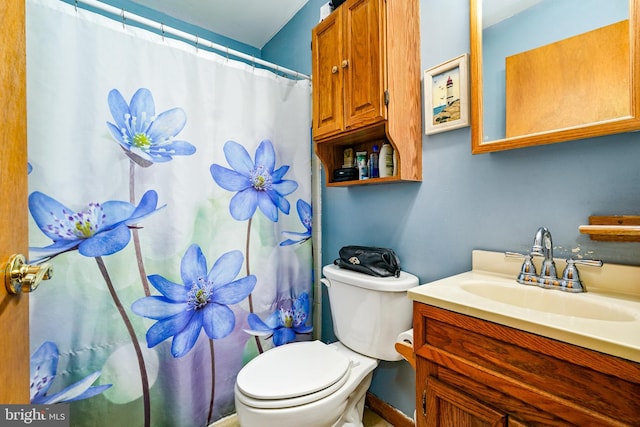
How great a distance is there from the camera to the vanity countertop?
559 millimetres

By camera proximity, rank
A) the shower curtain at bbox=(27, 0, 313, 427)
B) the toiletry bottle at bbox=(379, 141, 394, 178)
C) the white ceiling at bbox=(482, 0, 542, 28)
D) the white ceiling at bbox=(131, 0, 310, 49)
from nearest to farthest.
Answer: the white ceiling at bbox=(482, 0, 542, 28), the shower curtain at bbox=(27, 0, 313, 427), the toiletry bottle at bbox=(379, 141, 394, 178), the white ceiling at bbox=(131, 0, 310, 49)

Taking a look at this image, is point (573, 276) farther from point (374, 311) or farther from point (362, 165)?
point (362, 165)

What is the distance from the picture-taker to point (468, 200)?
1.12m

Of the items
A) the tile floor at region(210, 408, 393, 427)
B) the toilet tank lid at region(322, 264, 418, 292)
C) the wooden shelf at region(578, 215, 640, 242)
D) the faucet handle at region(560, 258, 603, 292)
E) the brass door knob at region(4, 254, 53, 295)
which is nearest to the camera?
the brass door knob at region(4, 254, 53, 295)

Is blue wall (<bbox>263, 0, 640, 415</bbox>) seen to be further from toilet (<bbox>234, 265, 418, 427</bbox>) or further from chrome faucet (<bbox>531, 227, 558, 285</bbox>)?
toilet (<bbox>234, 265, 418, 427</bbox>)

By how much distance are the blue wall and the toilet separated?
0.20 m

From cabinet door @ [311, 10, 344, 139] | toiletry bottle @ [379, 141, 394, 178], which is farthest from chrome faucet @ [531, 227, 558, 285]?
cabinet door @ [311, 10, 344, 139]

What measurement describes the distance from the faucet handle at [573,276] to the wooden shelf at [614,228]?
7cm

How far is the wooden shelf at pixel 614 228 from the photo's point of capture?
2.27ft

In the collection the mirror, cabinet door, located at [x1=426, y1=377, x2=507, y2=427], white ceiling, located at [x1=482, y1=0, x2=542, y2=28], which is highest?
white ceiling, located at [x1=482, y1=0, x2=542, y2=28]

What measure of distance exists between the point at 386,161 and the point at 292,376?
99 centimetres

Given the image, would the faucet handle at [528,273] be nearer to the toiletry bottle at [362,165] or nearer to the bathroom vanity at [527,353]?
the bathroom vanity at [527,353]

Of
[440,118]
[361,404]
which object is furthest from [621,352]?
[361,404]

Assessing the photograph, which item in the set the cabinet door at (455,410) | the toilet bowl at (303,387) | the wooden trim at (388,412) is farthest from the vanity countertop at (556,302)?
the wooden trim at (388,412)
